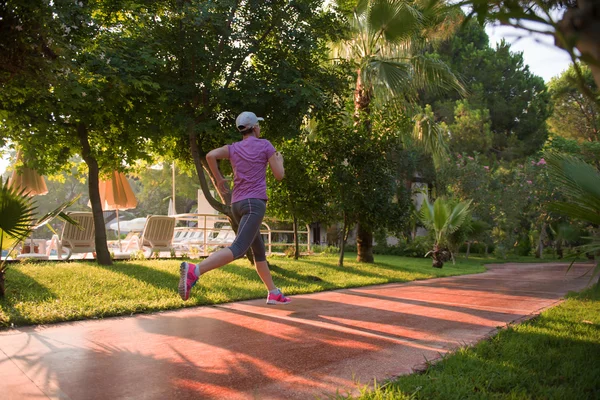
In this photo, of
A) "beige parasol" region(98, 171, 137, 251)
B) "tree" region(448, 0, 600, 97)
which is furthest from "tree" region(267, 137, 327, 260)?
"tree" region(448, 0, 600, 97)

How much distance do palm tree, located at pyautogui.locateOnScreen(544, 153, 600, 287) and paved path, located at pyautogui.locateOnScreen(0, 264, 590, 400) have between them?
1309 mm

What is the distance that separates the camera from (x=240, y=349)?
13.1ft

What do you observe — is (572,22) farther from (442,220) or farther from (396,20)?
(442,220)

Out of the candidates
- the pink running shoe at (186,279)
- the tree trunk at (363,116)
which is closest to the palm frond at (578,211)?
the pink running shoe at (186,279)

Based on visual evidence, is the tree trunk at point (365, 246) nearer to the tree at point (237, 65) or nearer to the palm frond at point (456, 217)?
the palm frond at point (456, 217)

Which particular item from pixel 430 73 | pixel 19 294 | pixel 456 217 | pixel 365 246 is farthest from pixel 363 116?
pixel 19 294

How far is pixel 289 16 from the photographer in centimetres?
912

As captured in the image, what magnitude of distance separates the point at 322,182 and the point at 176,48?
4554 mm

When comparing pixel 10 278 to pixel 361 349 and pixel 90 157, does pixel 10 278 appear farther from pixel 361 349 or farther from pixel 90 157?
pixel 361 349

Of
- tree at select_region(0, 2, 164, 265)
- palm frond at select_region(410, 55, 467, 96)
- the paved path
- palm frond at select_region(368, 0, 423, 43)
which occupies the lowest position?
the paved path

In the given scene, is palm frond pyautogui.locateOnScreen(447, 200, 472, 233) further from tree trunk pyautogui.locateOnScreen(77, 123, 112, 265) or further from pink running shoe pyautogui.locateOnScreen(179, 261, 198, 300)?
pink running shoe pyautogui.locateOnScreen(179, 261, 198, 300)

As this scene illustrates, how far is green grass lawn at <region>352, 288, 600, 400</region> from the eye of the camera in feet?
9.57

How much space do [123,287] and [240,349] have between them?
3.62 metres

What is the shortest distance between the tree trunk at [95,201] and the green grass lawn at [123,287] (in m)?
0.29
